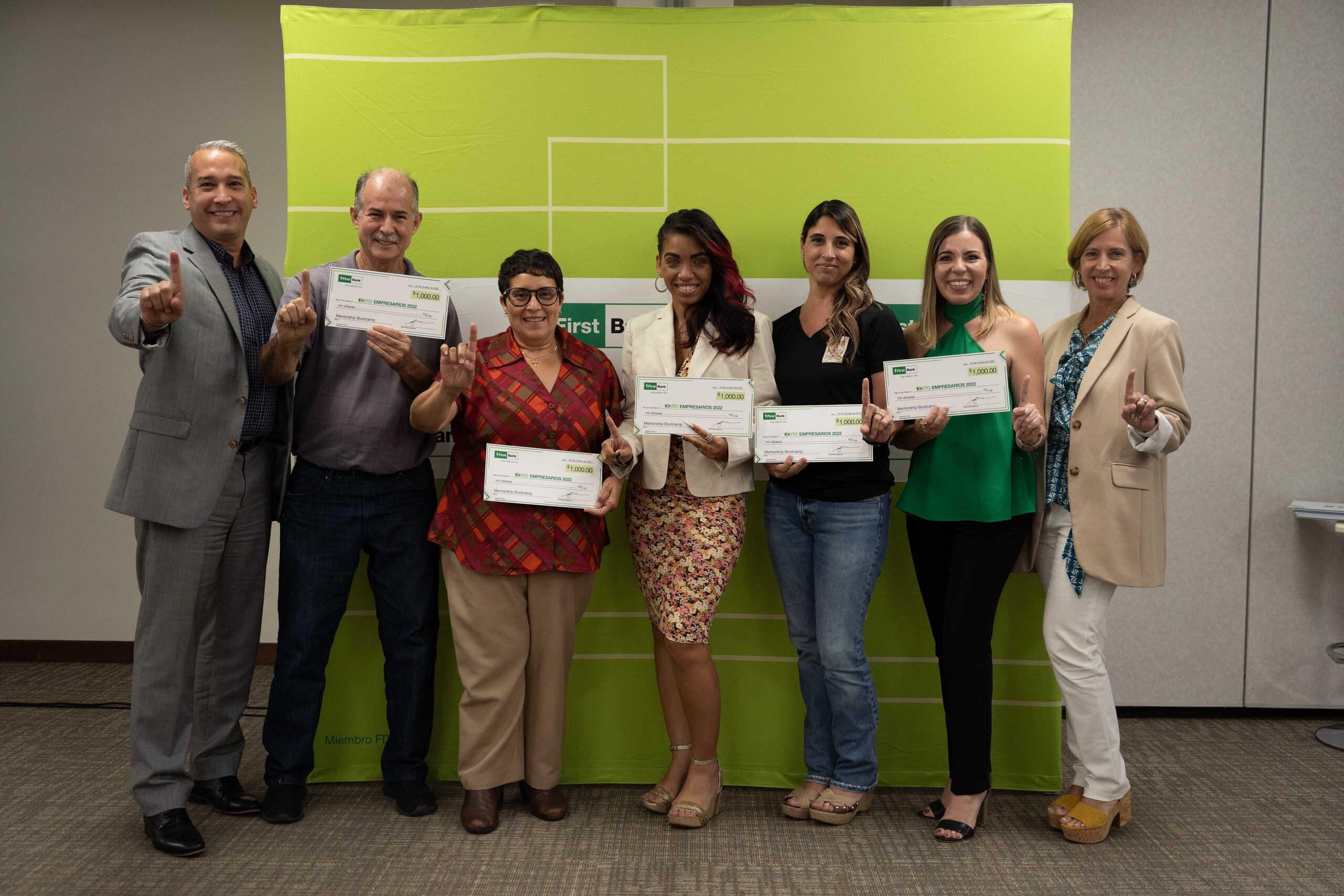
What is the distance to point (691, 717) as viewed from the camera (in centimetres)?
268

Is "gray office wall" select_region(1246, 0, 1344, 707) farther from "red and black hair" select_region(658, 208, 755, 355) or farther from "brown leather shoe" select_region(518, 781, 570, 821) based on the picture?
"brown leather shoe" select_region(518, 781, 570, 821)

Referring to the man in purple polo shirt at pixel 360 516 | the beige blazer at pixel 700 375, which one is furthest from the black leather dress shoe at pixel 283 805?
the beige blazer at pixel 700 375

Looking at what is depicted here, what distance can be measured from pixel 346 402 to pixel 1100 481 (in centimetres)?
226

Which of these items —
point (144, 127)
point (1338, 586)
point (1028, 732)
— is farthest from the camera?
point (144, 127)

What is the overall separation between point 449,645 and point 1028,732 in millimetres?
2050

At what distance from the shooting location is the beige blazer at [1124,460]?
250 centimetres

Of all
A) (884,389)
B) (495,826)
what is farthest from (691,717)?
(884,389)

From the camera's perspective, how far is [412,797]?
2783mm

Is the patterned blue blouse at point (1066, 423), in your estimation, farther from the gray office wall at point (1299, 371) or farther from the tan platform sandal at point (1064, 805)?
the gray office wall at point (1299, 371)

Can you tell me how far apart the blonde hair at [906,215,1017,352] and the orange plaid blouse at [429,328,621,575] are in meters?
1.02

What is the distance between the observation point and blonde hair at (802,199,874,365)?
2.55 meters

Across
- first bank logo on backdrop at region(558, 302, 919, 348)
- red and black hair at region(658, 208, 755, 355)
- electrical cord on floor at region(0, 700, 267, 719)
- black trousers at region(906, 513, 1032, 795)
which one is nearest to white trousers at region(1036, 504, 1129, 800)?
black trousers at region(906, 513, 1032, 795)

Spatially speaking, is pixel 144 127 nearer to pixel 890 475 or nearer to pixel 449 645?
pixel 449 645

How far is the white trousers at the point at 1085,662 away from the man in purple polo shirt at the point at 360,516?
6.40 feet
